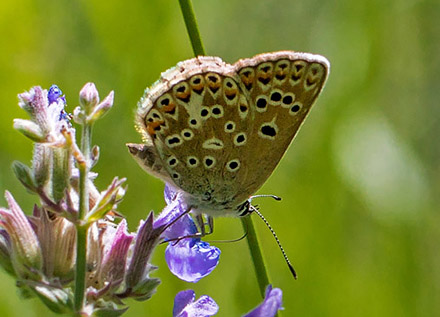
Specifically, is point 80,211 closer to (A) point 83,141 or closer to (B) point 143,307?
(A) point 83,141

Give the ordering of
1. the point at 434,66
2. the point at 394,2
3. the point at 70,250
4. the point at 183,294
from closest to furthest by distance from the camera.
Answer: the point at 70,250, the point at 183,294, the point at 394,2, the point at 434,66

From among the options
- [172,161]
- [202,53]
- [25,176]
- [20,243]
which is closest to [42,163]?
[25,176]

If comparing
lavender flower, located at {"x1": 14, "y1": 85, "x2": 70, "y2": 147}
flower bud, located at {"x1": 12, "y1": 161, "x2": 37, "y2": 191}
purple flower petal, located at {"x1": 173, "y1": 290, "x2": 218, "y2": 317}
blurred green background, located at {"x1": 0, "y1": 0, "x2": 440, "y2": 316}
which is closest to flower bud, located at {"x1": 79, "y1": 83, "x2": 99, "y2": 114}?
lavender flower, located at {"x1": 14, "y1": 85, "x2": 70, "y2": 147}

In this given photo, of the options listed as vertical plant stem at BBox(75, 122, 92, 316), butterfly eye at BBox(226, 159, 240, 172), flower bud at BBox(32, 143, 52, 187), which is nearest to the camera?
vertical plant stem at BBox(75, 122, 92, 316)

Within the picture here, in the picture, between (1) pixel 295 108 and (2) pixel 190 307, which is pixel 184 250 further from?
(1) pixel 295 108

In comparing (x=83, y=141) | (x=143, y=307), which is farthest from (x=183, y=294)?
(x=143, y=307)

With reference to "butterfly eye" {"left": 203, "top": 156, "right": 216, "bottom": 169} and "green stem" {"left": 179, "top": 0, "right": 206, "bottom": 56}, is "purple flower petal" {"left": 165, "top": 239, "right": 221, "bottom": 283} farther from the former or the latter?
"green stem" {"left": 179, "top": 0, "right": 206, "bottom": 56}
